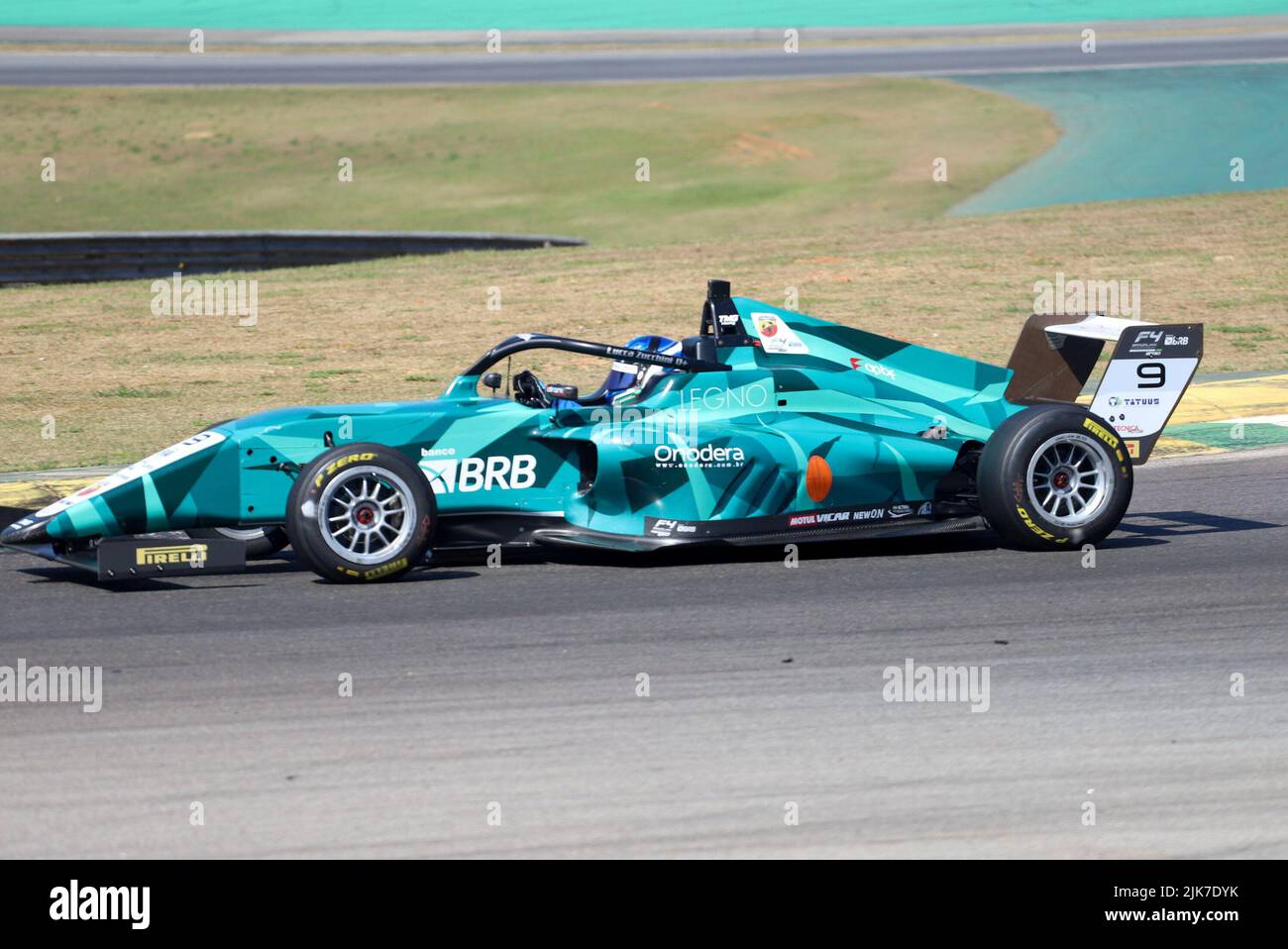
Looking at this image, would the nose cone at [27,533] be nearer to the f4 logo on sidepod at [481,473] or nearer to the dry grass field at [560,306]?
the f4 logo on sidepod at [481,473]

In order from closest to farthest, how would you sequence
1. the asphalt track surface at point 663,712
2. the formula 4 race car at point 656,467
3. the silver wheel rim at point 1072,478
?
the asphalt track surface at point 663,712 < the formula 4 race car at point 656,467 < the silver wheel rim at point 1072,478

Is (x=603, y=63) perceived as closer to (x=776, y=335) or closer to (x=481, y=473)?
(x=776, y=335)

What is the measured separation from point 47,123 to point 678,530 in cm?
2614

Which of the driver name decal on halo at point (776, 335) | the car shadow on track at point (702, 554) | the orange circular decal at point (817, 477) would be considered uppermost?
the driver name decal on halo at point (776, 335)

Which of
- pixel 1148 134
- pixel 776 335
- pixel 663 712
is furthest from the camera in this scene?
pixel 1148 134

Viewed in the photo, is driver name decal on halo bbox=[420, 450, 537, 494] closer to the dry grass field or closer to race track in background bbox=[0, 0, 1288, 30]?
the dry grass field

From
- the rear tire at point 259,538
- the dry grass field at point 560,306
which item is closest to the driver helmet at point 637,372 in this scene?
the rear tire at point 259,538

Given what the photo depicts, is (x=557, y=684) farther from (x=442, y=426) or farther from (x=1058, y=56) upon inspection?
(x=1058, y=56)

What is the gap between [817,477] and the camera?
8273 millimetres

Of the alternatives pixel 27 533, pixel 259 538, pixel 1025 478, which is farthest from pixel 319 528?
pixel 1025 478

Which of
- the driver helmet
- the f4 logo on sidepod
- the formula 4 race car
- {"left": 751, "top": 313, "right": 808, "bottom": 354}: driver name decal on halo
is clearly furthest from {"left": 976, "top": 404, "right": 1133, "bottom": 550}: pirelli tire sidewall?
the f4 logo on sidepod

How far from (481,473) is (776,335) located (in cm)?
170

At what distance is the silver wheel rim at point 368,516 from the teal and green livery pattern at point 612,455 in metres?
0.31

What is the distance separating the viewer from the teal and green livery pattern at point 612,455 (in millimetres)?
7918
